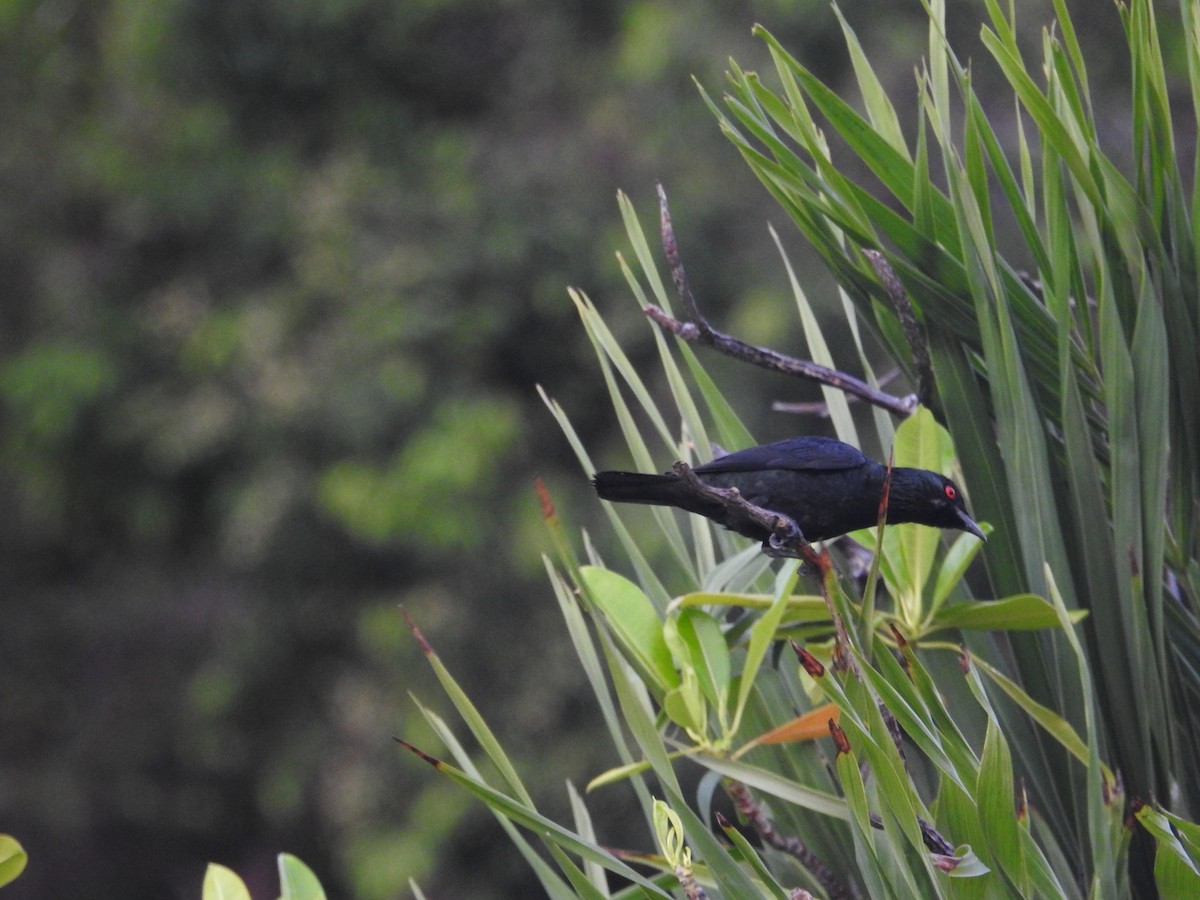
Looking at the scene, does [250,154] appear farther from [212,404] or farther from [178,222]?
[212,404]

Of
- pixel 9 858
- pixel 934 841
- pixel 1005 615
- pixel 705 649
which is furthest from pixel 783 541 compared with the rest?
pixel 9 858

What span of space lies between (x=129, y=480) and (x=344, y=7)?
3.57 m

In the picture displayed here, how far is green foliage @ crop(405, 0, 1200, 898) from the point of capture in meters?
1.29

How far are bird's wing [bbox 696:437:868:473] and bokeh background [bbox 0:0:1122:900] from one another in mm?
4789

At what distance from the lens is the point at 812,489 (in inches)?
65.3

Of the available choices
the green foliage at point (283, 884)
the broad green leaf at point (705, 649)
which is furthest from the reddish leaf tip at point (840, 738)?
the green foliage at point (283, 884)

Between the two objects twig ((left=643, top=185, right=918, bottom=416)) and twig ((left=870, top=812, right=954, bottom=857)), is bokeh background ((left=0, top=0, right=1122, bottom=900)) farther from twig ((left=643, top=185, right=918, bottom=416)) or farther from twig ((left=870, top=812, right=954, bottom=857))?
twig ((left=870, top=812, right=954, bottom=857))

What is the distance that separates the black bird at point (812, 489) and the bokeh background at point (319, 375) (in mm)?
4816

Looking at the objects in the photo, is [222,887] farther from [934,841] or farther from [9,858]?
[934,841]

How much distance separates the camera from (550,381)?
810cm

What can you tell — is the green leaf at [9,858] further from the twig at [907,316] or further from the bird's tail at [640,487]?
the twig at [907,316]

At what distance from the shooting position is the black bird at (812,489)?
1.48 meters

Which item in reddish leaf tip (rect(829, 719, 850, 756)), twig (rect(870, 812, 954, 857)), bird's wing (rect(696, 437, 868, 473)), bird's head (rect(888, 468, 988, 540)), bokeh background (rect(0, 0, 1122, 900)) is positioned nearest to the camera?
reddish leaf tip (rect(829, 719, 850, 756))

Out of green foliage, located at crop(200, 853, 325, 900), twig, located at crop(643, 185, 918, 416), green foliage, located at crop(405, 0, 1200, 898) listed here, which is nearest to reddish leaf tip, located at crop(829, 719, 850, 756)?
green foliage, located at crop(405, 0, 1200, 898)
